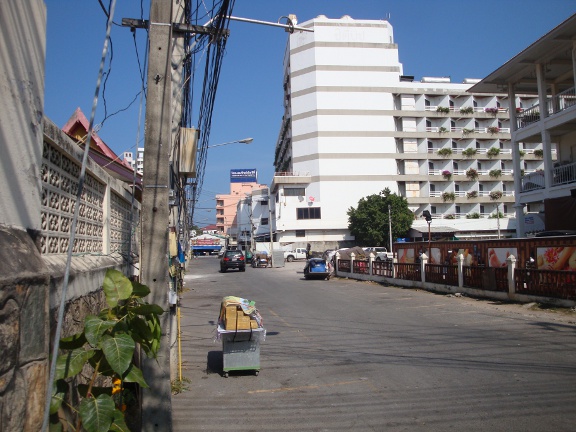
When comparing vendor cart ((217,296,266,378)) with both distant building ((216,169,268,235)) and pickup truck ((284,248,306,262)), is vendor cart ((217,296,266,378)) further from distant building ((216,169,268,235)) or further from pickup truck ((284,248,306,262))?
distant building ((216,169,268,235))

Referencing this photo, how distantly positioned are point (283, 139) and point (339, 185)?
62.7ft

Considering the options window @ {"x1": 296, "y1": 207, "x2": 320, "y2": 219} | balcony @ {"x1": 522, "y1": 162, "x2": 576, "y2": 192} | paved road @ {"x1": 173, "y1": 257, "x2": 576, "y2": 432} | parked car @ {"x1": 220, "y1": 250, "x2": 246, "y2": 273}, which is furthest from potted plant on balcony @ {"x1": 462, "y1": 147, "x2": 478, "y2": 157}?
paved road @ {"x1": 173, "y1": 257, "x2": 576, "y2": 432}

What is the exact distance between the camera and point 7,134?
3.13 metres

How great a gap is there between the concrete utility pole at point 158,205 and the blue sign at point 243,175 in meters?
109

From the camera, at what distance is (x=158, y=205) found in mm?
4840

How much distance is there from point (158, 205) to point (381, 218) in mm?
58654

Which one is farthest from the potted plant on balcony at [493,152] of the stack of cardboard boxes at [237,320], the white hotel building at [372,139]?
the stack of cardboard boxes at [237,320]

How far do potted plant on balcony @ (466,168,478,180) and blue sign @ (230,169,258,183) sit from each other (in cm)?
5392

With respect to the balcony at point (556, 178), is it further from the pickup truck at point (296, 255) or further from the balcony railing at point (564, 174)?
the pickup truck at point (296, 255)

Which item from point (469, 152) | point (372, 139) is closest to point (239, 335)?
point (372, 139)

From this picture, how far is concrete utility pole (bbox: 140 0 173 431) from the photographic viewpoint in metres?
4.67

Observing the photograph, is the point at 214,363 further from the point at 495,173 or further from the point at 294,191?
the point at 495,173

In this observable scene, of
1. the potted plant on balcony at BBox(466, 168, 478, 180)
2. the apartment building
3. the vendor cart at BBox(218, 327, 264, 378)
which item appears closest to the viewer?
the vendor cart at BBox(218, 327, 264, 378)

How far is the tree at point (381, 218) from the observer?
62.1m
